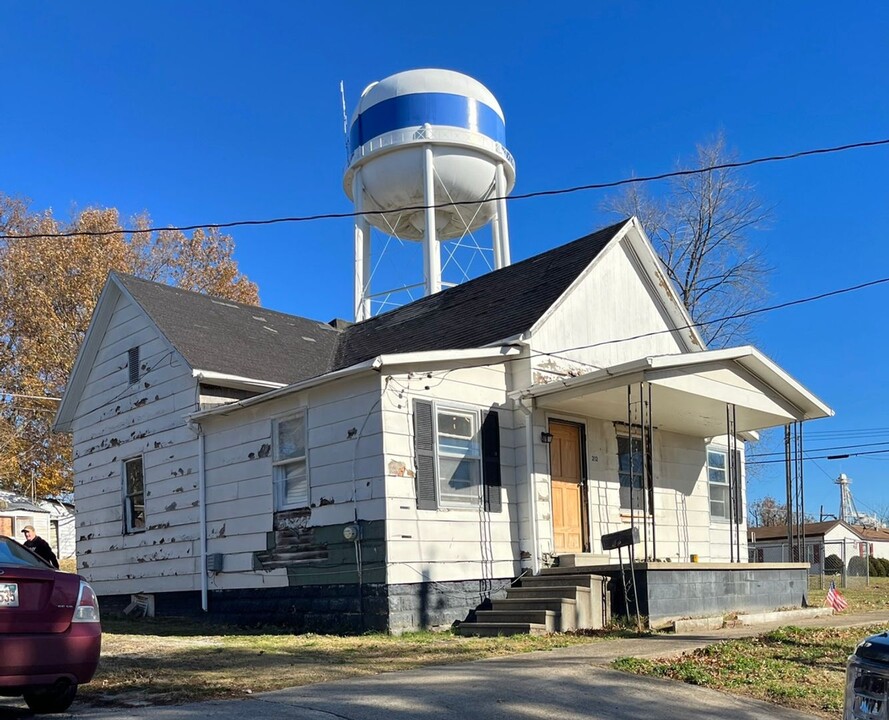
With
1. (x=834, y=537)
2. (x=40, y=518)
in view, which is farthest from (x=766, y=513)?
(x=40, y=518)

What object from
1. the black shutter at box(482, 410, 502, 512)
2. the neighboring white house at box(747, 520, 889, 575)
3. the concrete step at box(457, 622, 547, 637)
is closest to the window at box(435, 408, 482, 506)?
the black shutter at box(482, 410, 502, 512)

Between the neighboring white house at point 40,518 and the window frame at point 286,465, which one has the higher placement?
the window frame at point 286,465

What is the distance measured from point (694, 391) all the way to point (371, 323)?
26.5 feet

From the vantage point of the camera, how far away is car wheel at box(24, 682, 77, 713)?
5.75m

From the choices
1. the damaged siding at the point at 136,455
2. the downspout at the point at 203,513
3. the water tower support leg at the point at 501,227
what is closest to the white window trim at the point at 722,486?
the water tower support leg at the point at 501,227

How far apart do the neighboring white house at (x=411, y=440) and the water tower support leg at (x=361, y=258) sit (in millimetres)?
5369

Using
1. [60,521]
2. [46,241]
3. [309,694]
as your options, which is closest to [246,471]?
[309,694]

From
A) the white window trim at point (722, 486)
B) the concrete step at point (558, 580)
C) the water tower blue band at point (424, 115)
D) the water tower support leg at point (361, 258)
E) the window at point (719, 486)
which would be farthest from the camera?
the water tower support leg at point (361, 258)

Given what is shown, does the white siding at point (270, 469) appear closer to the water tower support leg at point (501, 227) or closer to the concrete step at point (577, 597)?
the concrete step at point (577, 597)

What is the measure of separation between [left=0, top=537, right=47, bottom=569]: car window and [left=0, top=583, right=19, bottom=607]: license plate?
296mm

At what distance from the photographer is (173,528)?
47.3 feet

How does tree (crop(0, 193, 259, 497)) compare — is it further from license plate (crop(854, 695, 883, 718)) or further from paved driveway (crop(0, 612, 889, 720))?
license plate (crop(854, 695, 883, 718))

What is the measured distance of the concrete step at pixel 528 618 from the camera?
1077cm

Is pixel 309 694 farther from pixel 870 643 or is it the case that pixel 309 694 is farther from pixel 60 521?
pixel 60 521
